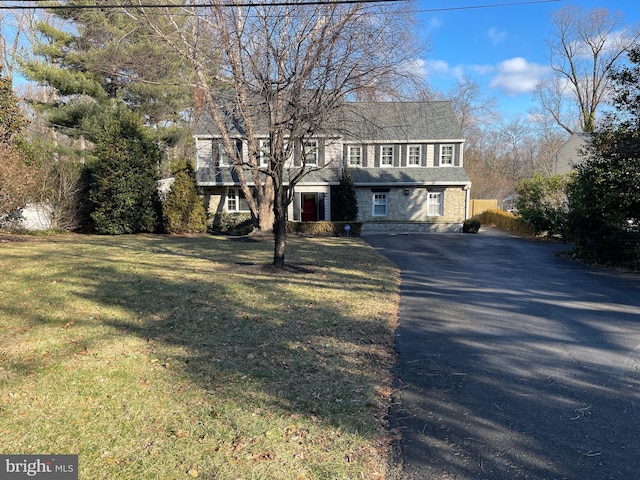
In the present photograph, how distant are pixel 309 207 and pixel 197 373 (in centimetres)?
2039

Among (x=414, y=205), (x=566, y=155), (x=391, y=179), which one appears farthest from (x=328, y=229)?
(x=566, y=155)

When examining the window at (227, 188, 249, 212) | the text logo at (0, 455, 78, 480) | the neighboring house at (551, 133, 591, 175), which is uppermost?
the neighboring house at (551, 133, 591, 175)

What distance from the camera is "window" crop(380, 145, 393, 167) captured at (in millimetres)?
25391

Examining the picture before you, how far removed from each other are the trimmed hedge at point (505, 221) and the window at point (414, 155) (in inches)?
265

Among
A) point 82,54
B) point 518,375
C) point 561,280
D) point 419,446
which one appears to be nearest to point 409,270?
point 561,280

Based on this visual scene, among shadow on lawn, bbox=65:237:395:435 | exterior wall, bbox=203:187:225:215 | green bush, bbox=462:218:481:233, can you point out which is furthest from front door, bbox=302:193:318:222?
shadow on lawn, bbox=65:237:395:435

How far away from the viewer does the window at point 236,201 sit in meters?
24.0

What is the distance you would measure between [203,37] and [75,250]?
7.75 metres

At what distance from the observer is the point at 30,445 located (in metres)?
2.95

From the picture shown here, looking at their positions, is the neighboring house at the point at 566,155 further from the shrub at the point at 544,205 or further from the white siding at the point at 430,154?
the white siding at the point at 430,154

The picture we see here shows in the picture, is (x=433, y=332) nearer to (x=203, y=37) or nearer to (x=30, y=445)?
(x=30, y=445)

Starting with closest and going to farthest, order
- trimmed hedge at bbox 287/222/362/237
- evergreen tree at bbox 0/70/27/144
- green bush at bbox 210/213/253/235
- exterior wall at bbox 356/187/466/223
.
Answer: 1. evergreen tree at bbox 0/70/27/144
2. trimmed hedge at bbox 287/222/362/237
3. green bush at bbox 210/213/253/235
4. exterior wall at bbox 356/187/466/223

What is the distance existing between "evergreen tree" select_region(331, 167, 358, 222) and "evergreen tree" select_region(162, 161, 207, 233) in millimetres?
7591

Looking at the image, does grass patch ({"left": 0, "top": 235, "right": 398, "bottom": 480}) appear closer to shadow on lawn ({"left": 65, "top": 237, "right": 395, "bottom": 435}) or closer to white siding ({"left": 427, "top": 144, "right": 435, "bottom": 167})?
shadow on lawn ({"left": 65, "top": 237, "right": 395, "bottom": 435})
